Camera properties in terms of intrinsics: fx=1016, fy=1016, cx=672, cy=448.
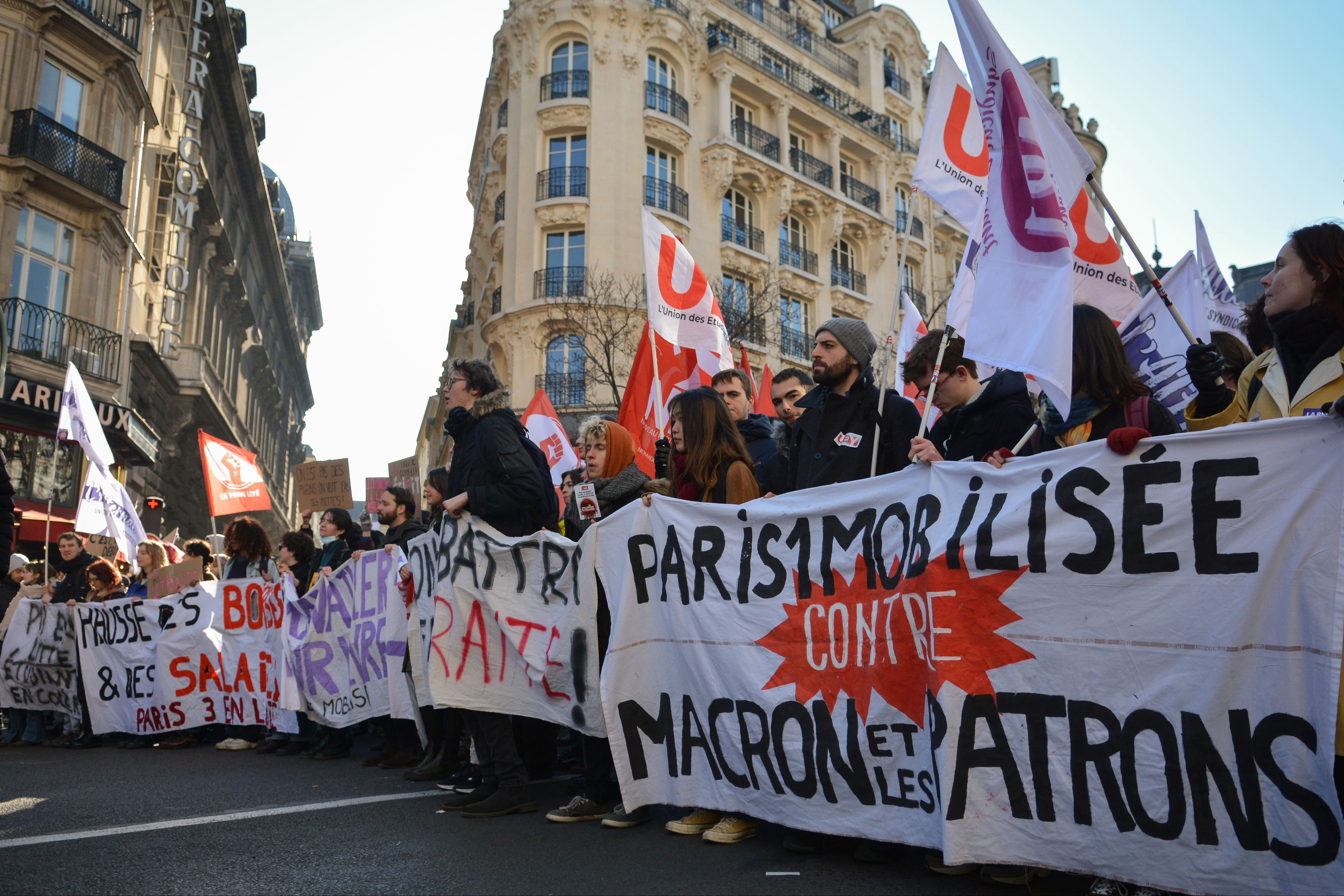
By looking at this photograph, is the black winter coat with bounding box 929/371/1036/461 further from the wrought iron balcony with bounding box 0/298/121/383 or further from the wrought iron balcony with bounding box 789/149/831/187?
the wrought iron balcony with bounding box 789/149/831/187

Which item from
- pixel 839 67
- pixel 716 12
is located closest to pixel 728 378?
pixel 716 12

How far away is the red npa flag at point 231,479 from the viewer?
10.7 m

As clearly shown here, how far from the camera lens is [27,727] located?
846cm

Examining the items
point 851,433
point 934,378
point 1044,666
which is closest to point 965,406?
point 934,378

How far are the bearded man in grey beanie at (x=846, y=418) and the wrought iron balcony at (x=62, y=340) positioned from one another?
1693 centimetres

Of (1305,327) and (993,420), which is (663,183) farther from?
(1305,327)

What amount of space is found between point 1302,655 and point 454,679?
11.6 feet

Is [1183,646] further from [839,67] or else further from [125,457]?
[839,67]

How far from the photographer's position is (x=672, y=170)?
31.7 meters

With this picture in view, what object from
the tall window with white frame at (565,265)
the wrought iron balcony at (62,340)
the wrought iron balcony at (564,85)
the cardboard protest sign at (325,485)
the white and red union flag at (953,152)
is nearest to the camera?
the white and red union flag at (953,152)

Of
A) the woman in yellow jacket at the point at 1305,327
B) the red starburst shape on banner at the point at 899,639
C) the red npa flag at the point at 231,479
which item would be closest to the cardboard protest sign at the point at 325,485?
the red npa flag at the point at 231,479

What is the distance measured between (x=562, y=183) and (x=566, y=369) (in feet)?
18.3

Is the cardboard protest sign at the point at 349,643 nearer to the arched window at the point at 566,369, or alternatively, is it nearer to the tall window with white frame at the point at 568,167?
the arched window at the point at 566,369

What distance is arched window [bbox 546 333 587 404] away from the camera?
28.4 metres
